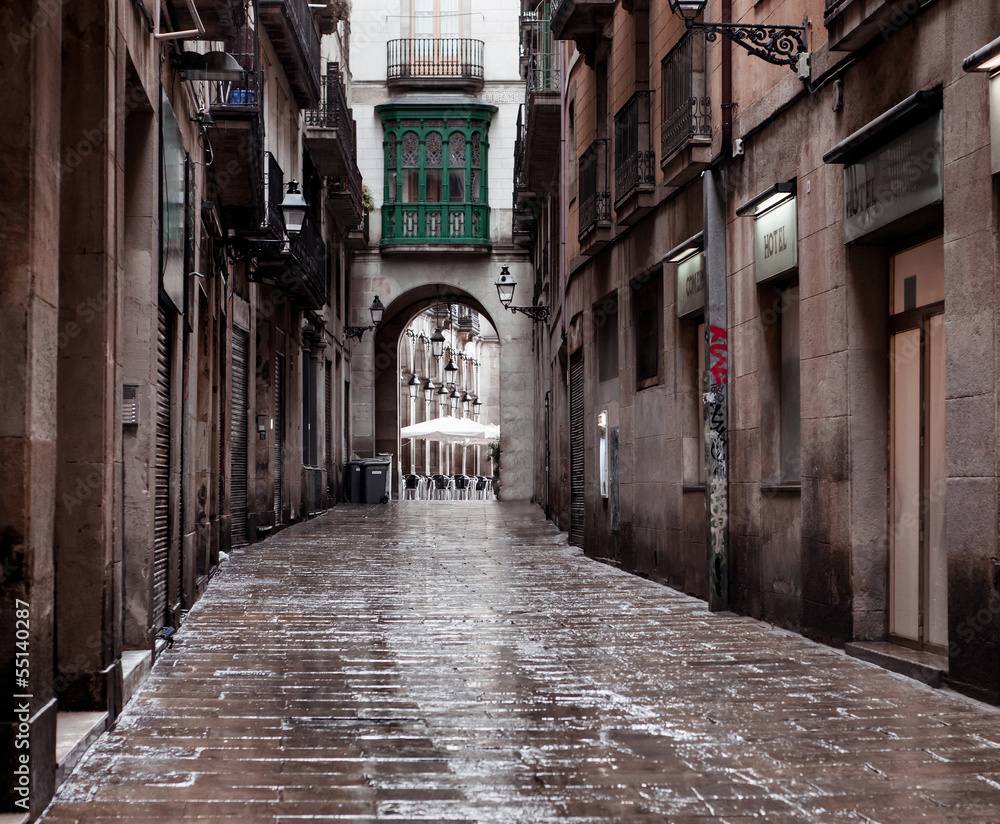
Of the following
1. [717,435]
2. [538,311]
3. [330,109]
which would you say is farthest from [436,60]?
[717,435]

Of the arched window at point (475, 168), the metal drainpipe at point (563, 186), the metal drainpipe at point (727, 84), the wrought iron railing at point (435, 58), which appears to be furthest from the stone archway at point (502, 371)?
the metal drainpipe at point (727, 84)

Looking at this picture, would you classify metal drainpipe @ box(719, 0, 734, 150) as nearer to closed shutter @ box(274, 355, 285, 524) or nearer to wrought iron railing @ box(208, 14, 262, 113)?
wrought iron railing @ box(208, 14, 262, 113)

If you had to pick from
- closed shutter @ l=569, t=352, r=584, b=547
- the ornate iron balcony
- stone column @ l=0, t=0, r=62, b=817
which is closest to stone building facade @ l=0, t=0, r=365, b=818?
stone column @ l=0, t=0, r=62, b=817

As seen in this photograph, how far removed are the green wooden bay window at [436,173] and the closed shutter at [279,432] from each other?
14.8 meters

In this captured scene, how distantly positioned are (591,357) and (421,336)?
42.6 metres

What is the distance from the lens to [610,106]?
55.5 feet

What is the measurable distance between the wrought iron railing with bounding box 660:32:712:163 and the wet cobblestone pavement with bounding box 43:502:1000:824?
4.38m

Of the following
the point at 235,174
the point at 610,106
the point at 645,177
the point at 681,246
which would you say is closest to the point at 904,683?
the point at 681,246

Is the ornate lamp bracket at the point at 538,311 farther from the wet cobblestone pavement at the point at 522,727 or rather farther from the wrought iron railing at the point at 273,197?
the wet cobblestone pavement at the point at 522,727

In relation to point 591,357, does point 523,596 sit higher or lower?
lower

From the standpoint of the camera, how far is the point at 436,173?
38750 mm

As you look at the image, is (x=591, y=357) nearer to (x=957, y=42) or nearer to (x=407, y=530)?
(x=407, y=530)

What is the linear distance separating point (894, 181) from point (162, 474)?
17.6 ft

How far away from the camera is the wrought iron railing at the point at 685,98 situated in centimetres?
1210
